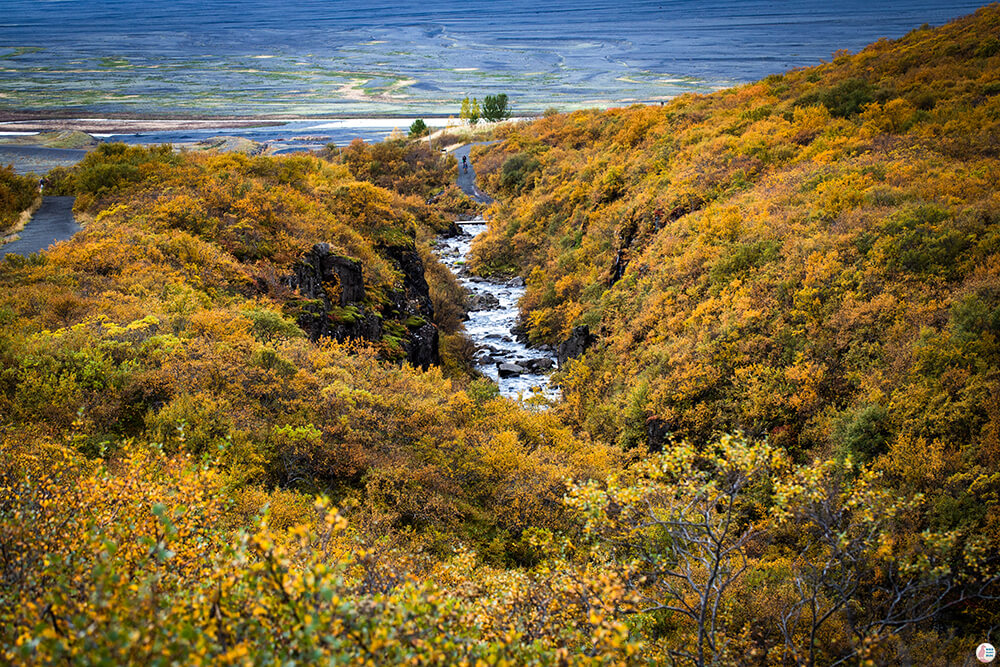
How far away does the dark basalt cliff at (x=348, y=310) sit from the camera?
79.2 feet

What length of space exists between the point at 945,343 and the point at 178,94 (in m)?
147

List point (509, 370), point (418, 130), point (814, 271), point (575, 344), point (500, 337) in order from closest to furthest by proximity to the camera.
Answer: point (814, 271), point (575, 344), point (509, 370), point (500, 337), point (418, 130)

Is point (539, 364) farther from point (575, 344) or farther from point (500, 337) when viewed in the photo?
point (500, 337)

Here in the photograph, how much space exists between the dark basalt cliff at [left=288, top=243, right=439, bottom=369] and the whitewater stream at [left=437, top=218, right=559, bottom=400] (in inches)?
166

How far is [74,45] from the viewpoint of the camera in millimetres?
165500

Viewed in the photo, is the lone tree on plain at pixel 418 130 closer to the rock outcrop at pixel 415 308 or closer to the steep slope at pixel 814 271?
the steep slope at pixel 814 271

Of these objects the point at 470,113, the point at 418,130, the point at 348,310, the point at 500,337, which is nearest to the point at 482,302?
the point at 500,337

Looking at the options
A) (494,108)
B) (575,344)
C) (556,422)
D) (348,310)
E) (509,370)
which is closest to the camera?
(556,422)

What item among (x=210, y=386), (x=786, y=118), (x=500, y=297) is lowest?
(x=500, y=297)

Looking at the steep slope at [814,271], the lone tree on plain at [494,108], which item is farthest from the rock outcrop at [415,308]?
the lone tree on plain at [494,108]

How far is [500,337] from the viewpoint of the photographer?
37625 mm

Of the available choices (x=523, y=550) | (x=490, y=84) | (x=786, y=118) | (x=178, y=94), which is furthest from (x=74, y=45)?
(x=523, y=550)

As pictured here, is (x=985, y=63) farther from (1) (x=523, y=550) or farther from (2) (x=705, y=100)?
(1) (x=523, y=550)

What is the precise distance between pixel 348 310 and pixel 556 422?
35.3 feet
